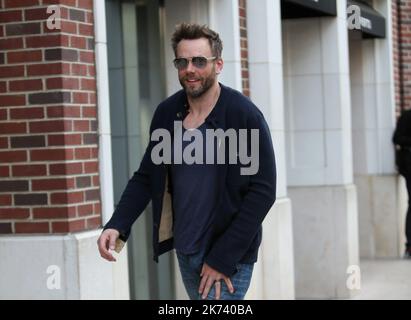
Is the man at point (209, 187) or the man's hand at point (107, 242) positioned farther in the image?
the man's hand at point (107, 242)

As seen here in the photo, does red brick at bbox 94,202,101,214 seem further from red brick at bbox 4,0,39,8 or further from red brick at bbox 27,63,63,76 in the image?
red brick at bbox 4,0,39,8

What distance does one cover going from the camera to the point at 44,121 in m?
5.72

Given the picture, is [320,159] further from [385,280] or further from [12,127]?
[12,127]

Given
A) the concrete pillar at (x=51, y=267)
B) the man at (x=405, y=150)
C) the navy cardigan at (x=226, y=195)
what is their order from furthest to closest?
1. the man at (x=405, y=150)
2. the concrete pillar at (x=51, y=267)
3. the navy cardigan at (x=226, y=195)

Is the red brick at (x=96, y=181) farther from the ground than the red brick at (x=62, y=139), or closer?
closer

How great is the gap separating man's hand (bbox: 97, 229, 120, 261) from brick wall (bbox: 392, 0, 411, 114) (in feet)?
30.3

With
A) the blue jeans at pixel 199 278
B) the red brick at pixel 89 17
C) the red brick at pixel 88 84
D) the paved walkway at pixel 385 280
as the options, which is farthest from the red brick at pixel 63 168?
the paved walkway at pixel 385 280

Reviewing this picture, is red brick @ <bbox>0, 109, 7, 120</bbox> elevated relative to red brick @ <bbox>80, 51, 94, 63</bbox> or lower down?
lower down

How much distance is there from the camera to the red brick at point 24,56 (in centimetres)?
575

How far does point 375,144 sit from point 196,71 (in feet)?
27.6

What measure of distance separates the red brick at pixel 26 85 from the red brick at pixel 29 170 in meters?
0.47

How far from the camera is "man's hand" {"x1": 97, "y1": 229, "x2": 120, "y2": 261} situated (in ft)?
13.2

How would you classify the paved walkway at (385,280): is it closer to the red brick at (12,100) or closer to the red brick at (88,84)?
the red brick at (88,84)

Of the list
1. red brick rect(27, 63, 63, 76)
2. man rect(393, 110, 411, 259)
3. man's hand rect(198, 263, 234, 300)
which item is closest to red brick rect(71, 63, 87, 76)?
red brick rect(27, 63, 63, 76)
